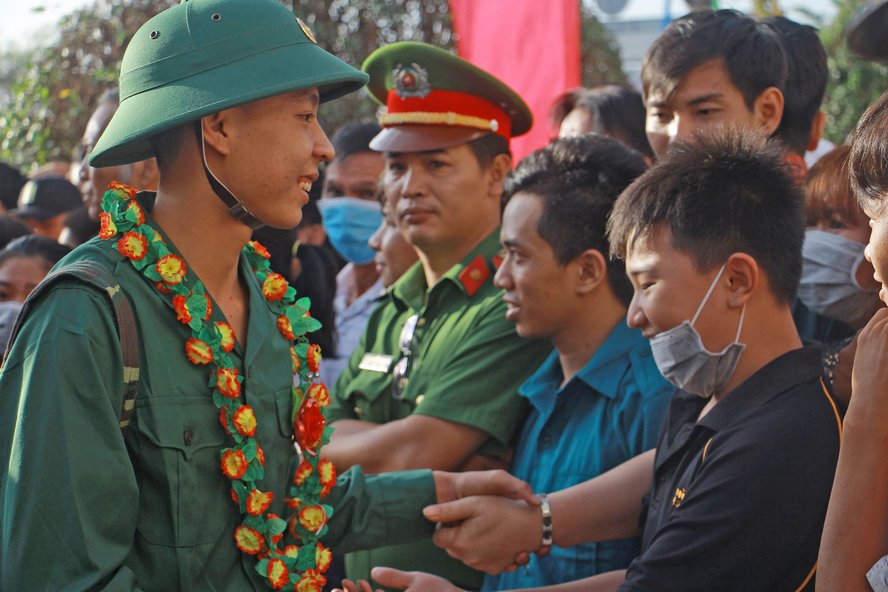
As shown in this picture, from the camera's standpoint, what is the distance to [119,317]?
8.03 feet

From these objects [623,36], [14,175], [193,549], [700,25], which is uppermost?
[700,25]

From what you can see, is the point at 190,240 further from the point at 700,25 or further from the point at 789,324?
the point at 700,25

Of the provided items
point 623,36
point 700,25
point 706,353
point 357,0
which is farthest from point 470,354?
point 623,36

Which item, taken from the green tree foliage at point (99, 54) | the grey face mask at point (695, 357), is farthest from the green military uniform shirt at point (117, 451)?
the green tree foliage at point (99, 54)

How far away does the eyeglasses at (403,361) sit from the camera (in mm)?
4285

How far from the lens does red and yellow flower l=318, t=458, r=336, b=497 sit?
119 inches

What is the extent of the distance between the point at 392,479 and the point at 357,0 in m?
7.30

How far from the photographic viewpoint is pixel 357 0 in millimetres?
9922

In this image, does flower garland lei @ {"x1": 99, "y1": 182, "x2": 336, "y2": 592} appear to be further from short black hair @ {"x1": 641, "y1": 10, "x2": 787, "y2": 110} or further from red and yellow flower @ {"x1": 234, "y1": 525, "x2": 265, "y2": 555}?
short black hair @ {"x1": 641, "y1": 10, "x2": 787, "y2": 110}

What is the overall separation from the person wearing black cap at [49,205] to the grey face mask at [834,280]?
5.00 m

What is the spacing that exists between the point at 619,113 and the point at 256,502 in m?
3.37

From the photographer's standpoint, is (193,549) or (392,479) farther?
(392,479)

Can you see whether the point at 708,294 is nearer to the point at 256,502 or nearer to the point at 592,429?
the point at 592,429

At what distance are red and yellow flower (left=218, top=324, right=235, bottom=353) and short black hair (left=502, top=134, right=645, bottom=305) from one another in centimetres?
142
